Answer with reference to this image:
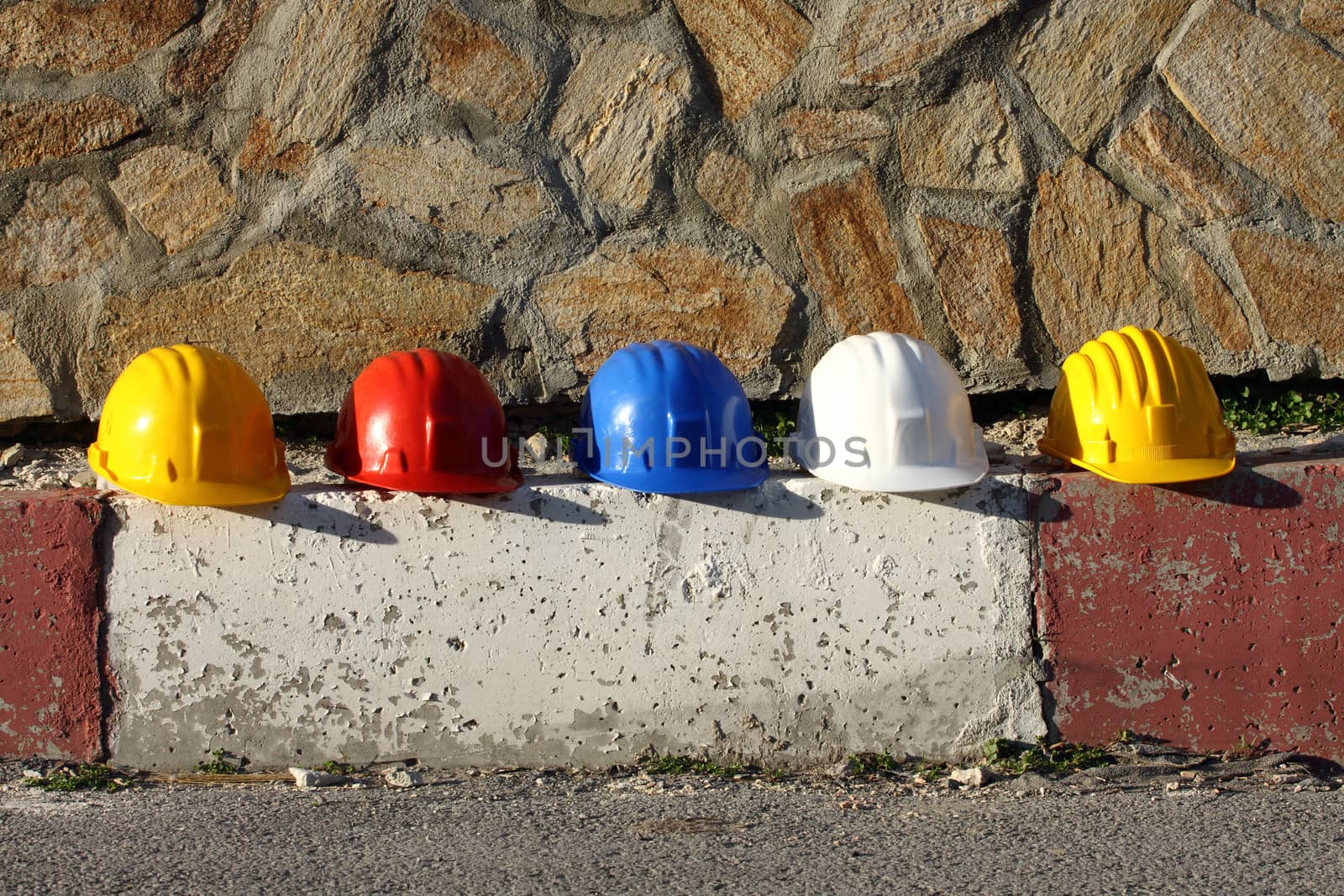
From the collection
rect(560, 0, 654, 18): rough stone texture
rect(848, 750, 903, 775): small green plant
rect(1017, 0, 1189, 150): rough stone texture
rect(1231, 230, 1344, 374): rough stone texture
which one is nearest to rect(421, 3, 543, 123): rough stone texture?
rect(560, 0, 654, 18): rough stone texture

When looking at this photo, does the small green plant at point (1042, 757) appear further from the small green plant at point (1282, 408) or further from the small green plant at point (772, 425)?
the small green plant at point (1282, 408)

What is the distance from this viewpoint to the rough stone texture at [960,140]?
12.8 feet

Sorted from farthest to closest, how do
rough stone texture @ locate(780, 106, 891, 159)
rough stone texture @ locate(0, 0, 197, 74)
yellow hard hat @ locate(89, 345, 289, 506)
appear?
rough stone texture @ locate(780, 106, 891, 159) → rough stone texture @ locate(0, 0, 197, 74) → yellow hard hat @ locate(89, 345, 289, 506)

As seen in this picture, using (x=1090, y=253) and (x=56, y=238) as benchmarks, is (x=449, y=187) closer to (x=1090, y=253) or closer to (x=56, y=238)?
(x=56, y=238)

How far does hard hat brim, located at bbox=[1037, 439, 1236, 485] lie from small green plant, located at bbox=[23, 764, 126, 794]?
2612mm

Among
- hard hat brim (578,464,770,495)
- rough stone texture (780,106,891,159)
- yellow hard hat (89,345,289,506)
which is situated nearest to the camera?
yellow hard hat (89,345,289,506)

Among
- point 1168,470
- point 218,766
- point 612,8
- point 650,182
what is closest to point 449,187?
point 650,182

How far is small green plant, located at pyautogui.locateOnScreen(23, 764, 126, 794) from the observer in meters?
2.92

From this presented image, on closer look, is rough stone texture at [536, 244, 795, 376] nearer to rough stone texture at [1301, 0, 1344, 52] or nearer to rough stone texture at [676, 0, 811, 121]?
rough stone texture at [676, 0, 811, 121]

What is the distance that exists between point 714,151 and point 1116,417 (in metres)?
1.57

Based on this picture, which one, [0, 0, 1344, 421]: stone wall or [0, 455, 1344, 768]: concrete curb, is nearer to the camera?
[0, 455, 1344, 768]: concrete curb

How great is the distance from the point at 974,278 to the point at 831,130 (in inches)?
26.5

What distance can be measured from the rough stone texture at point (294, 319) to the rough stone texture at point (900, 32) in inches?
56.5

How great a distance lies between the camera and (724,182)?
12.8 ft
